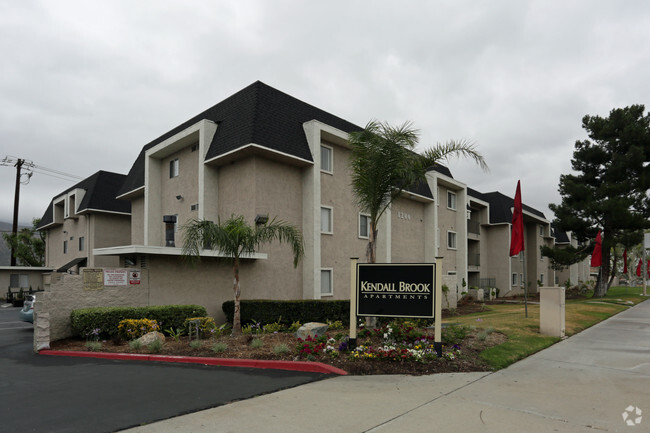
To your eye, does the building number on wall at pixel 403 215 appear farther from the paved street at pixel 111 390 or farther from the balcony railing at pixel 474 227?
the paved street at pixel 111 390

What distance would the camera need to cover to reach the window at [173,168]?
76.2 feet

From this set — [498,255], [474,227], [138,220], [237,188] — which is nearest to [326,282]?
[237,188]

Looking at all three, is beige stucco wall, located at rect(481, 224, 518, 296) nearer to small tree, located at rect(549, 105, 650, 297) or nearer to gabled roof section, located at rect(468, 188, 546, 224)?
gabled roof section, located at rect(468, 188, 546, 224)

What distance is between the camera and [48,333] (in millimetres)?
11977

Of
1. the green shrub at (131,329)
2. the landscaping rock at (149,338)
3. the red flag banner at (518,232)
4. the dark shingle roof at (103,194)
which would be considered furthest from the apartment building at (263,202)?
the red flag banner at (518,232)

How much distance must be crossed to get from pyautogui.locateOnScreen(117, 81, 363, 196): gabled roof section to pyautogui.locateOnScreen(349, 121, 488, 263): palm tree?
6.17 m

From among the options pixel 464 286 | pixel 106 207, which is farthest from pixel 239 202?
pixel 464 286

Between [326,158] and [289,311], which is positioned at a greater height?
[326,158]

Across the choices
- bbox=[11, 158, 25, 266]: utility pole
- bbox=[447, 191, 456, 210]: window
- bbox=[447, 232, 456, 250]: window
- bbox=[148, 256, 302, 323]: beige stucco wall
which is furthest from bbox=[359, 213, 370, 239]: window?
bbox=[11, 158, 25, 266]: utility pole

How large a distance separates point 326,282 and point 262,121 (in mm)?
7872

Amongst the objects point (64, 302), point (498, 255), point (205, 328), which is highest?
point (498, 255)

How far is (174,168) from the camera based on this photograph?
23.4m

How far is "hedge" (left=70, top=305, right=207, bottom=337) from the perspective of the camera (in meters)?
12.5

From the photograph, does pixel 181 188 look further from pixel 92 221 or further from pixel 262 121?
pixel 92 221
